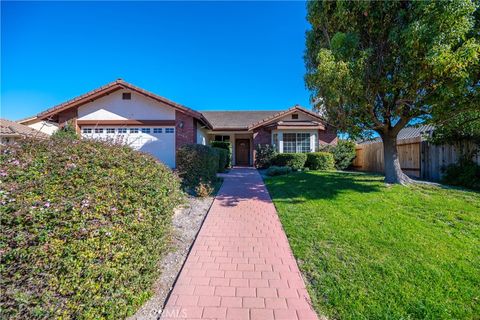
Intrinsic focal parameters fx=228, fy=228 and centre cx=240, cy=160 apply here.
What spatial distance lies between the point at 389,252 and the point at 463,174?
25.8 ft

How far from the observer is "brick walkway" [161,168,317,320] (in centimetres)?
284

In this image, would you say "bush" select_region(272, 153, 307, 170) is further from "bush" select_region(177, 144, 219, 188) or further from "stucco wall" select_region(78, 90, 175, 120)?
"bush" select_region(177, 144, 219, 188)

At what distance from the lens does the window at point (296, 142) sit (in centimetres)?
1741

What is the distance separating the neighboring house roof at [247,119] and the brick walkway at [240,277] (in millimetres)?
12334

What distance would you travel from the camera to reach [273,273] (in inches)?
142

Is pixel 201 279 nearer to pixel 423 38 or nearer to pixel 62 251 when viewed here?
pixel 62 251

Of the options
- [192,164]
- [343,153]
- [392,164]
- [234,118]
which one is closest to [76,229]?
[192,164]

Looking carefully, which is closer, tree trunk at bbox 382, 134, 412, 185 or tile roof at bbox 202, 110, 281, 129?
tree trunk at bbox 382, 134, 412, 185

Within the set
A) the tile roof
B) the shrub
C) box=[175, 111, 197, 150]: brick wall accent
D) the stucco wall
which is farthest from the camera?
the tile roof

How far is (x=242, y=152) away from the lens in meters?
20.7

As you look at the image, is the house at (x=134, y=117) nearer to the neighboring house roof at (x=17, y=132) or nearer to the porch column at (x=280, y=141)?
the neighboring house roof at (x=17, y=132)

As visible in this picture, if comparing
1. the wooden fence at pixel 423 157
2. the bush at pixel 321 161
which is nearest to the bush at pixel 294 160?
the bush at pixel 321 161

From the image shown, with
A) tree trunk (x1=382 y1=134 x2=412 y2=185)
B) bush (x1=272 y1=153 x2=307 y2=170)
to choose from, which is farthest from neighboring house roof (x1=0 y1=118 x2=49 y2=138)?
bush (x1=272 y1=153 x2=307 y2=170)

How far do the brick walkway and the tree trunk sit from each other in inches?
227
